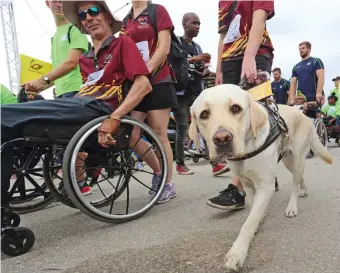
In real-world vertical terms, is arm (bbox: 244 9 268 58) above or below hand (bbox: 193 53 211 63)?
above

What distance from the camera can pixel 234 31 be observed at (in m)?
2.78

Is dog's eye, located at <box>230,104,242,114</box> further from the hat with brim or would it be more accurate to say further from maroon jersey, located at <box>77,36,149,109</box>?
the hat with brim

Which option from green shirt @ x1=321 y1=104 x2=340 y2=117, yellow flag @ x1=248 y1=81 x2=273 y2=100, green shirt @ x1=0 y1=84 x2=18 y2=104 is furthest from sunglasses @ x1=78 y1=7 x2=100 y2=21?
green shirt @ x1=321 y1=104 x2=340 y2=117

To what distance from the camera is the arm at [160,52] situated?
9.32 feet

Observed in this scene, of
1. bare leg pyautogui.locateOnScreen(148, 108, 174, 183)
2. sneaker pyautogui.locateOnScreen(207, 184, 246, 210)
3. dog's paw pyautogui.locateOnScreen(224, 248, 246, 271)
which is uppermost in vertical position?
bare leg pyautogui.locateOnScreen(148, 108, 174, 183)

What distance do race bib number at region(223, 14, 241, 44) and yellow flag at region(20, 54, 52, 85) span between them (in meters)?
1.62

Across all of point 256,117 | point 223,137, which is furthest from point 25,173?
point 256,117

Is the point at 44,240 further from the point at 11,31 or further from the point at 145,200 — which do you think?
the point at 11,31

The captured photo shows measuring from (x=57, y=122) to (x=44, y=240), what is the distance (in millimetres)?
740

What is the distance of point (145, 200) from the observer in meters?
3.14

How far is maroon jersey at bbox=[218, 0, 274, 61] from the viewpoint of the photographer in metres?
2.64

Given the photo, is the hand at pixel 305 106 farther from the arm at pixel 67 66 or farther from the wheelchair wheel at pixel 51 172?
the wheelchair wheel at pixel 51 172

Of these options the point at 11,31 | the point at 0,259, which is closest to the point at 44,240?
the point at 0,259

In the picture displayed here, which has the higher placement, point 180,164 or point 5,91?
point 5,91
